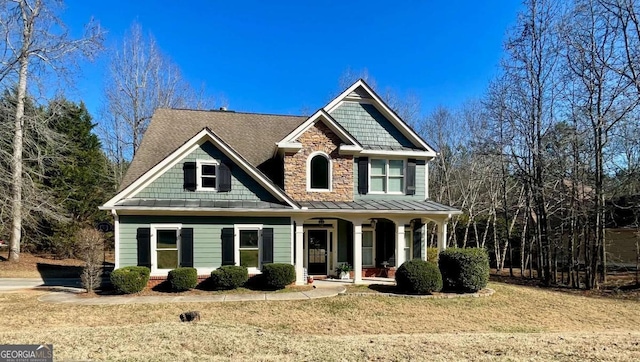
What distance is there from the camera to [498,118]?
19.8 m

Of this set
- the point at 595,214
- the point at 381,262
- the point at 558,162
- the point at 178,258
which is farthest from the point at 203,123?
the point at 595,214

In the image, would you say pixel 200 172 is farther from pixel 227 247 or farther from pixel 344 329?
pixel 344 329

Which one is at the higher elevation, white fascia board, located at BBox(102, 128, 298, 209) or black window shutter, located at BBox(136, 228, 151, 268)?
white fascia board, located at BBox(102, 128, 298, 209)

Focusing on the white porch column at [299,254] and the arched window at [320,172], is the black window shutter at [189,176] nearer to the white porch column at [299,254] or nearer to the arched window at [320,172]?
the white porch column at [299,254]

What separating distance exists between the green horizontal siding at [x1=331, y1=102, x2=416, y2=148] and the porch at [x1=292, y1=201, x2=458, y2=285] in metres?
2.89

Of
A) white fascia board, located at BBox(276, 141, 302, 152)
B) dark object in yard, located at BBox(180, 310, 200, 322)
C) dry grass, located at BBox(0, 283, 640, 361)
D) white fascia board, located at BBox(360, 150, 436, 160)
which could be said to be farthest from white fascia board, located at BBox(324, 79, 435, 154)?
dark object in yard, located at BBox(180, 310, 200, 322)

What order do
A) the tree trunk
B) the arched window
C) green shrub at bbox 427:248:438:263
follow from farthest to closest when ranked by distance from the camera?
the tree trunk < green shrub at bbox 427:248:438:263 < the arched window

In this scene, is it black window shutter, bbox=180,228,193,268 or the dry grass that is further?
black window shutter, bbox=180,228,193,268

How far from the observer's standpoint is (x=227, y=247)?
13.4 meters

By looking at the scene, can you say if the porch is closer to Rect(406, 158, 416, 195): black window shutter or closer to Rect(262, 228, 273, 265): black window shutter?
Rect(406, 158, 416, 195): black window shutter

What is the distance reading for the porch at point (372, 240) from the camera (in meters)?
14.9

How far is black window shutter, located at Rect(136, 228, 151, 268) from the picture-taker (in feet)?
41.8

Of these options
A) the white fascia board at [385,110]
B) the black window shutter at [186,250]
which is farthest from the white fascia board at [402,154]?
the black window shutter at [186,250]

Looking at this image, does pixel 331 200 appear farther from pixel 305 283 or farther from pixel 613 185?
pixel 613 185
